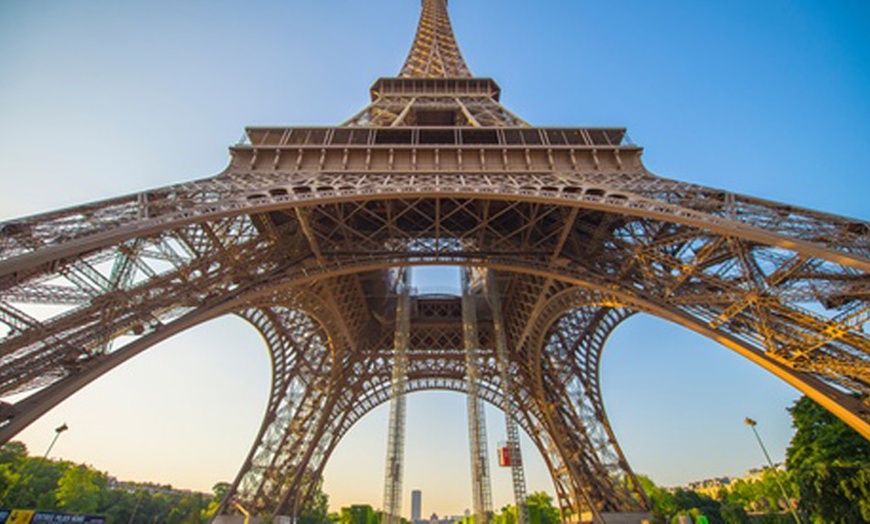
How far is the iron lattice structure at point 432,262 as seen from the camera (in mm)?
10172

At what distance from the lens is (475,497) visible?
14.1 metres

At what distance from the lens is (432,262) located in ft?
54.7

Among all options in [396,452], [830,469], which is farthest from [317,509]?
[830,469]

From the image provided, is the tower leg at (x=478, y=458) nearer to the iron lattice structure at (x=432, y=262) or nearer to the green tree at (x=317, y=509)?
the iron lattice structure at (x=432, y=262)

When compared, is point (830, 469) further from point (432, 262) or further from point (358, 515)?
point (358, 515)

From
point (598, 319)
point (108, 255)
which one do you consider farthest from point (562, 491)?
point (108, 255)

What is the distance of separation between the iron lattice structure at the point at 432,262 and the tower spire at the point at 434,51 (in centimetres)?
146

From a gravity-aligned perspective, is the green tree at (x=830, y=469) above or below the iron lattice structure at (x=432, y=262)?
below

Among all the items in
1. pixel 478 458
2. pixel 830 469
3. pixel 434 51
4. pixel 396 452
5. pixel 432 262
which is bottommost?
pixel 830 469

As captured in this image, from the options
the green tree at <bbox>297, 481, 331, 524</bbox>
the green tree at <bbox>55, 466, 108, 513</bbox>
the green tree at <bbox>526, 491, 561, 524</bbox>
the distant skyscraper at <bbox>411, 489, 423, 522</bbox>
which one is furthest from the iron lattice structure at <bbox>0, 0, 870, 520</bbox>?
the distant skyscraper at <bbox>411, 489, 423, 522</bbox>

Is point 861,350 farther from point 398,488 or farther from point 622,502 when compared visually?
point 622,502

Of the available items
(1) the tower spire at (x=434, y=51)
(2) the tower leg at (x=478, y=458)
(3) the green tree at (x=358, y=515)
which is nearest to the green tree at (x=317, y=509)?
(3) the green tree at (x=358, y=515)

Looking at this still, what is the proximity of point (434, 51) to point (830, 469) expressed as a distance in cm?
3215

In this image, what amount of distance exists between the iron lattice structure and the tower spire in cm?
146
